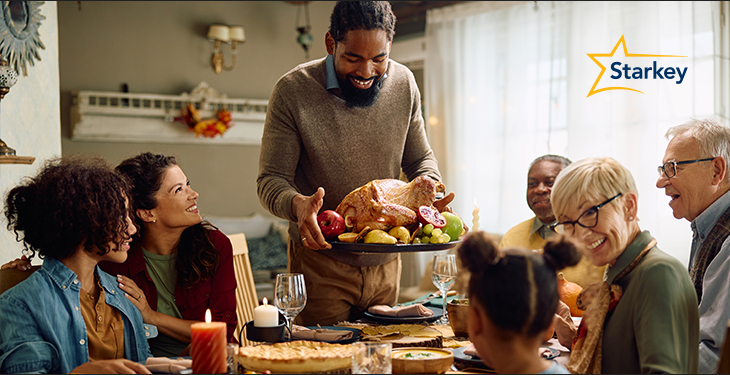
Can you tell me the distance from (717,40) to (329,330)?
350cm

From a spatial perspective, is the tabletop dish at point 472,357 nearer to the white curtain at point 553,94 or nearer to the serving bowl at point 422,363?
the serving bowl at point 422,363

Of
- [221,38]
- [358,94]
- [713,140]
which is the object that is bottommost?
[713,140]

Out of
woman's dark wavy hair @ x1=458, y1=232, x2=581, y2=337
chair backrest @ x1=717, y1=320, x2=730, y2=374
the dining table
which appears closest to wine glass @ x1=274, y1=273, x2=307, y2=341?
the dining table

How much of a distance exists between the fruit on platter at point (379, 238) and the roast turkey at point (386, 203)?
0.19 feet

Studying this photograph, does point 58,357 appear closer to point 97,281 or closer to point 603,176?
point 97,281

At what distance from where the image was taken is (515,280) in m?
1.06

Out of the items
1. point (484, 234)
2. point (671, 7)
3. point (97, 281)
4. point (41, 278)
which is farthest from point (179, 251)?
point (671, 7)

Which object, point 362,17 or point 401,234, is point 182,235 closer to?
point 401,234

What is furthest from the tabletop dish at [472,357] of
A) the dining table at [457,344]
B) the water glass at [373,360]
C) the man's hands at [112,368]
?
the man's hands at [112,368]

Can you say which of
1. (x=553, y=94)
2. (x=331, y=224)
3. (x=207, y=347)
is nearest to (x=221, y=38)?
(x=553, y=94)

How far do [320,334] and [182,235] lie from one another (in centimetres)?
64

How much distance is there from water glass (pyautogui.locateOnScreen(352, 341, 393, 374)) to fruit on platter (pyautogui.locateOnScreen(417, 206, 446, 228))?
0.60m

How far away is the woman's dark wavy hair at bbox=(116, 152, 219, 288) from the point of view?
1.84 meters

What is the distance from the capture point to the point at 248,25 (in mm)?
5957
